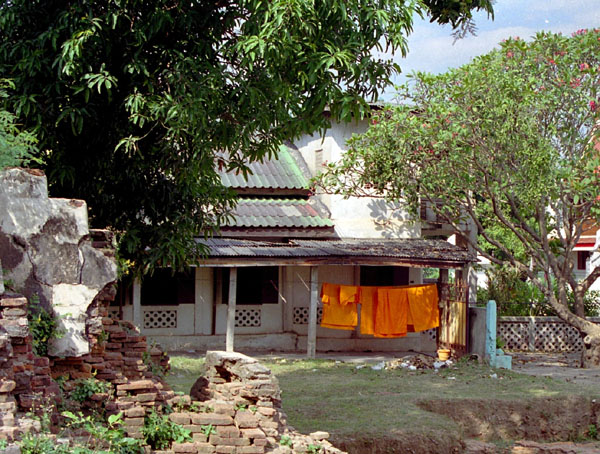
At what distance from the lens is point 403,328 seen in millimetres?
19188

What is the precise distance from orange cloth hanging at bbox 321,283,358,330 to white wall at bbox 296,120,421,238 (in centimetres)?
203

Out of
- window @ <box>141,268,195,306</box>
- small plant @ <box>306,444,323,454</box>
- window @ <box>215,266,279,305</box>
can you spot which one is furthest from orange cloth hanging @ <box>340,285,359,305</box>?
small plant @ <box>306,444,323,454</box>

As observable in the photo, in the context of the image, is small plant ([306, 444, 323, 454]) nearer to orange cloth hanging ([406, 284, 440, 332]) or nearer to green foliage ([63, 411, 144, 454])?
green foliage ([63, 411, 144, 454])

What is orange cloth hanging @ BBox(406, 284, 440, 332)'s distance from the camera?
19.2 m

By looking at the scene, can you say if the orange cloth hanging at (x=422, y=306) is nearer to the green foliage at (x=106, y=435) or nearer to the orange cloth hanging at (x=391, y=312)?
the orange cloth hanging at (x=391, y=312)

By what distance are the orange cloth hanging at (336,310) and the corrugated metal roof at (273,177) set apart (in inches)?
112

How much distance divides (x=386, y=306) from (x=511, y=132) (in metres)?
5.04

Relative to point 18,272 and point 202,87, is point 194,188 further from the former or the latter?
point 18,272

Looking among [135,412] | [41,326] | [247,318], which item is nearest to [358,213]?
[247,318]

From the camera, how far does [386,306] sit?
19109 millimetres

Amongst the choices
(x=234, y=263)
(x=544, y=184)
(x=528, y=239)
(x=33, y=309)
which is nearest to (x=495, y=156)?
(x=544, y=184)

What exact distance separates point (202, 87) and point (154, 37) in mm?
1237

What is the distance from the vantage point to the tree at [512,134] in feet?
54.7

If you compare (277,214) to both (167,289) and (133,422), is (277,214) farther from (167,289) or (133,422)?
(133,422)
